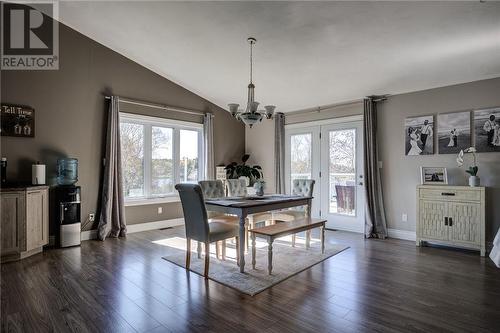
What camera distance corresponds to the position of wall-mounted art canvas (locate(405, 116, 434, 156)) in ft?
15.3

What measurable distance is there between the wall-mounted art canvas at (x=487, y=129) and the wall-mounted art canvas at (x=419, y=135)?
1.91ft

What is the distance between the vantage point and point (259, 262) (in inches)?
144

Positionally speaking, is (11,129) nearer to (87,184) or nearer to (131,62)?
(87,184)

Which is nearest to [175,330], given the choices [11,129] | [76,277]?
[76,277]

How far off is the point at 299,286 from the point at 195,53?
3755 mm

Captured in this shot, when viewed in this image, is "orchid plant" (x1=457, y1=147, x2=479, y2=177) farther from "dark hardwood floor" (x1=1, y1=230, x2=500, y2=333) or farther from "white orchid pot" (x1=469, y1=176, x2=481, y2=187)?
"dark hardwood floor" (x1=1, y1=230, x2=500, y2=333)

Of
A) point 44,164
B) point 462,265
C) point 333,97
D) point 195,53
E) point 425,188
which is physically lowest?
point 462,265

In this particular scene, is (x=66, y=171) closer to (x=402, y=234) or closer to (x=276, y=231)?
(x=276, y=231)

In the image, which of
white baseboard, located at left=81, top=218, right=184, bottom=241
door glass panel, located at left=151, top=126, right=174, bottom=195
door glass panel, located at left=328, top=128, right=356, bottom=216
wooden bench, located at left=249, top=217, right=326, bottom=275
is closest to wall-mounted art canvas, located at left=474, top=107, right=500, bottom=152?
door glass panel, located at left=328, top=128, right=356, bottom=216

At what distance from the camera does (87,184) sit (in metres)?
4.93

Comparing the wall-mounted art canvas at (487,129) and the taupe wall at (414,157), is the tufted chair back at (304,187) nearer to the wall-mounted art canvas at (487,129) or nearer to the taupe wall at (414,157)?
the taupe wall at (414,157)

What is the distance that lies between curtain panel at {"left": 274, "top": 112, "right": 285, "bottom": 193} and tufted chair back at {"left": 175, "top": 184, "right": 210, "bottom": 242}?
3.36m

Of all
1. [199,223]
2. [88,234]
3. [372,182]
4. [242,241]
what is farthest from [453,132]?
[88,234]

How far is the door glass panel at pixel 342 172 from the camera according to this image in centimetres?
555
